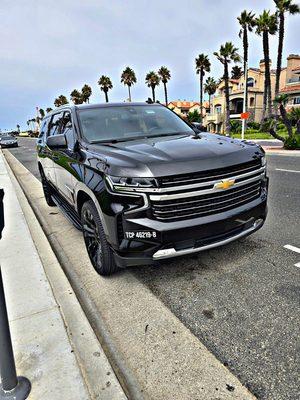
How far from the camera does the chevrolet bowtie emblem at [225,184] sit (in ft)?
9.07

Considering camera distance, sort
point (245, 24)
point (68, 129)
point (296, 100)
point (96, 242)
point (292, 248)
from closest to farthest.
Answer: point (96, 242)
point (292, 248)
point (68, 129)
point (245, 24)
point (296, 100)

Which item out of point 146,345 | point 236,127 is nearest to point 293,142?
point 146,345

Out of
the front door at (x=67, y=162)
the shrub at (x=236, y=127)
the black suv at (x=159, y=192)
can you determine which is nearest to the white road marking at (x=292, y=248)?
the black suv at (x=159, y=192)

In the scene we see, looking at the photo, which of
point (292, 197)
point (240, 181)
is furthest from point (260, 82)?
point (240, 181)

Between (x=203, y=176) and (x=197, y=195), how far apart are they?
174 mm

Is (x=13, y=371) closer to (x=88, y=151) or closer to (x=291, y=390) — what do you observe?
(x=291, y=390)

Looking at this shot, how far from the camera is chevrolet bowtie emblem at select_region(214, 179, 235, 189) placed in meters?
2.76

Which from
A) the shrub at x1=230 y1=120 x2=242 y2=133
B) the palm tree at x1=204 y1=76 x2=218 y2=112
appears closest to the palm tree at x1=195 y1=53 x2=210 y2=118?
the shrub at x1=230 y1=120 x2=242 y2=133

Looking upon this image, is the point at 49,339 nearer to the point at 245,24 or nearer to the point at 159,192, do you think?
the point at 159,192

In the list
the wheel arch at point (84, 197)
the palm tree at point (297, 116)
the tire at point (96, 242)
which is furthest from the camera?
the palm tree at point (297, 116)

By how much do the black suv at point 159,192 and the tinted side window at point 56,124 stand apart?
1.17 metres

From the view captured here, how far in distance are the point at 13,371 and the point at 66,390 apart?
337 mm

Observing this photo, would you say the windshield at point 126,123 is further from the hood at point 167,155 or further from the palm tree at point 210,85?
the palm tree at point 210,85

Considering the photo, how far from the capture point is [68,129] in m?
4.11
